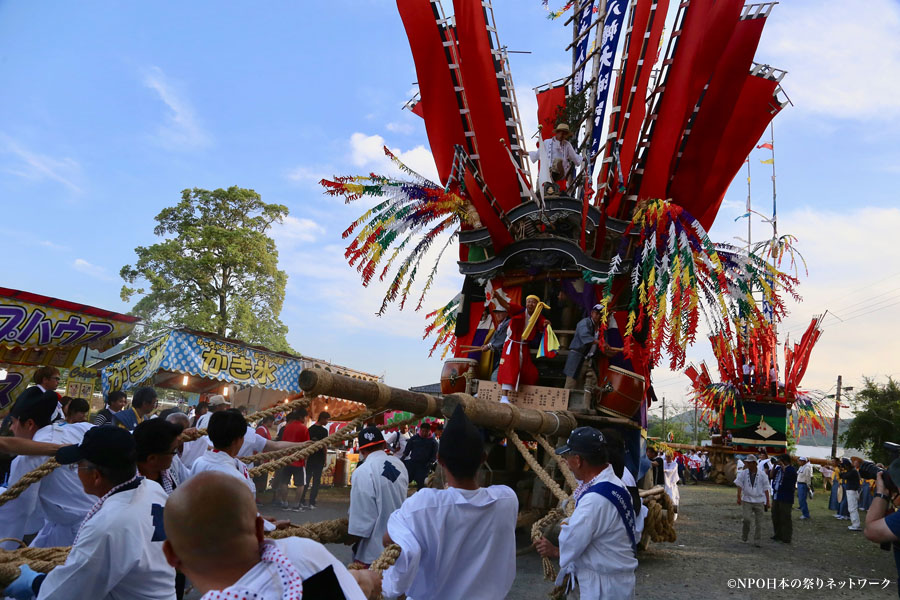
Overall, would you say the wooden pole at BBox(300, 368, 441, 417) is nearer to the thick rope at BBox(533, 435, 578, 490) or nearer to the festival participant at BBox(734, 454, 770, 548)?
the thick rope at BBox(533, 435, 578, 490)

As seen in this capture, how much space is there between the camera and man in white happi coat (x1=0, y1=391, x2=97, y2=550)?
3.79m

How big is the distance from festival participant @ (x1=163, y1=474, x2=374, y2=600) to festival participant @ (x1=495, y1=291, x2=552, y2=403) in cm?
640

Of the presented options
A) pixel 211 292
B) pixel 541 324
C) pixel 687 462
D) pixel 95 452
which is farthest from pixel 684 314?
pixel 687 462

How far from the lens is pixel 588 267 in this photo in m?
8.19

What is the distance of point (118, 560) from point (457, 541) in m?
1.41

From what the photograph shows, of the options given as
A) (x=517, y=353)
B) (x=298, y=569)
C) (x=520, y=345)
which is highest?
(x=520, y=345)

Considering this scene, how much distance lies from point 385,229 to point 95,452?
272 inches

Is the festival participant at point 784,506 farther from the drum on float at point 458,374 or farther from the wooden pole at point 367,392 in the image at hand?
the wooden pole at point 367,392

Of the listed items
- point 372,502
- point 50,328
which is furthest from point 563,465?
point 50,328

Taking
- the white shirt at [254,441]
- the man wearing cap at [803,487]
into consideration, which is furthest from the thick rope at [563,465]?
the man wearing cap at [803,487]

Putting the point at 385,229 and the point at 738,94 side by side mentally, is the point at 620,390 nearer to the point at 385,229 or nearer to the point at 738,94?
the point at 385,229

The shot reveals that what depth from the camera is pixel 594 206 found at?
877cm

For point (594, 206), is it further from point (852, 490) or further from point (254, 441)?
point (852, 490)

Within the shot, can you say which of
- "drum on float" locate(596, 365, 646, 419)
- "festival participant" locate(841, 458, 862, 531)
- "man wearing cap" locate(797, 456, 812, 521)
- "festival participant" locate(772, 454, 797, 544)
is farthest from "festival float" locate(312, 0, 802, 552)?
"man wearing cap" locate(797, 456, 812, 521)
